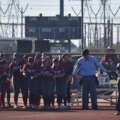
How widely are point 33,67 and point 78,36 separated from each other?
23.0 meters

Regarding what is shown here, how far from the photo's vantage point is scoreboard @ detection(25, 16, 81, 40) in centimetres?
4275

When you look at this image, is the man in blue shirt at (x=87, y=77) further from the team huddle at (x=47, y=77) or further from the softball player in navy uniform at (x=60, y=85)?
the softball player in navy uniform at (x=60, y=85)

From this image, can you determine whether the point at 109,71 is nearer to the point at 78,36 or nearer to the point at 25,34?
the point at 78,36

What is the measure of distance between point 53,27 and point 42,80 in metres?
26.1

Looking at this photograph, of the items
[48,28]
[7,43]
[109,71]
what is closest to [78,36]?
[48,28]

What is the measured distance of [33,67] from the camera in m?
19.2

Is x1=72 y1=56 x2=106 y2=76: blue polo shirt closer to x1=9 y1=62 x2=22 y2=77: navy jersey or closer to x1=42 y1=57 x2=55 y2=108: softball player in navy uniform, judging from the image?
x1=42 y1=57 x2=55 y2=108: softball player in navy uniform
